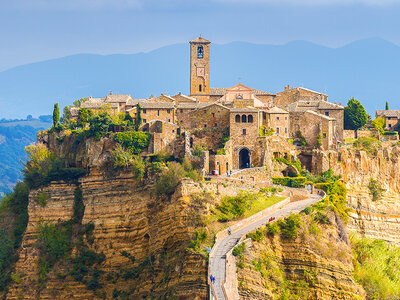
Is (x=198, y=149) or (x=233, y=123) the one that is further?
(x=233, y=123)

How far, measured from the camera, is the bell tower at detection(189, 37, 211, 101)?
266ft

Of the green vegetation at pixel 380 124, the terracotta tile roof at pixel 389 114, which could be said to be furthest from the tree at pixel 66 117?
the terracotta tile roof at pixel 389 114

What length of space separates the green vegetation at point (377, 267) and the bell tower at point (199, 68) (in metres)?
28.9

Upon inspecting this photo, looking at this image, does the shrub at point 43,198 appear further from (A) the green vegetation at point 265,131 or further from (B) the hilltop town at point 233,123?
(A) the green vegetation at point 265,131

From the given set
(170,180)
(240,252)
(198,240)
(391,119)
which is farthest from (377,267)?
(391,119)

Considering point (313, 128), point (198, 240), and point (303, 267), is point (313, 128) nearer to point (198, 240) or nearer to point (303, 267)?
point (303, 267)

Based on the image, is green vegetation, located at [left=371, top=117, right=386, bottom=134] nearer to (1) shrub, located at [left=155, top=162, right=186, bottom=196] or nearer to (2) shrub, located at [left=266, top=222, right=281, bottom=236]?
(1) shrub, located at [left=155, top=162, right=186, bottom=196]

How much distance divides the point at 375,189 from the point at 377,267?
1544 centimetres

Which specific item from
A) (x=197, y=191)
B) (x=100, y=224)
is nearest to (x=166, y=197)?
(x=197, y=191)

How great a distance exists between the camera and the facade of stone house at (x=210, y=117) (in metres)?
66.4

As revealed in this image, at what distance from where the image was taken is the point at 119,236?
60.6 metres

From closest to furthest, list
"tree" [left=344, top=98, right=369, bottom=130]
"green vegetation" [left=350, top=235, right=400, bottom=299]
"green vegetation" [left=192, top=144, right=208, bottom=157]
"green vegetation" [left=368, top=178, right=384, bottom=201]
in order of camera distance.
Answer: "green vegetation" [left=350, top=235, right=400, bottom=299]
"green vegetation" [left=192, top=144, right=208, bottom=157]
"green vegetation" [left=368, top=178, right=384, bottom=201]
"tree" [left=344, top=98, right=369, bottom=130]

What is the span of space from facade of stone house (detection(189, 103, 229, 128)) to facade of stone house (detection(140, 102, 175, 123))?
4270mm

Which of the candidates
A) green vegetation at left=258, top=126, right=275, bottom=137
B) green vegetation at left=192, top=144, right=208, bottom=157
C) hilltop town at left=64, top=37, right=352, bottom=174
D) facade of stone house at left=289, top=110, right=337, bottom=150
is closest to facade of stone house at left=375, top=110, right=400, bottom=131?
hilltop town at left=64, top=37, right=352, bottom=174
